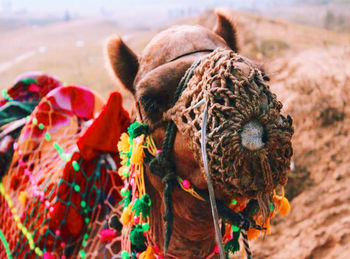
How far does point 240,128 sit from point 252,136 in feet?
0.14

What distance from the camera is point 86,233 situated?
212 cm

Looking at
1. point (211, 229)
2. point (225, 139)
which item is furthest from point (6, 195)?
point (225, 139)

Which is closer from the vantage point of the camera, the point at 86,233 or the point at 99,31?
the point at 86,233

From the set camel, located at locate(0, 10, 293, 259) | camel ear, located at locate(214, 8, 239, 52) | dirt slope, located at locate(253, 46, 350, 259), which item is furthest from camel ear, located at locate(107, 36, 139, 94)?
dirt slope, located at locate(253, 46, 350, 259)

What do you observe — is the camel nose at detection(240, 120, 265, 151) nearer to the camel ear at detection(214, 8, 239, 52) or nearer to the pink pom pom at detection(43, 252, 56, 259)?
the camel ear at detection(214, 8, 239, 52)

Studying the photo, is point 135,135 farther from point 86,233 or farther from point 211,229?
point 86,233

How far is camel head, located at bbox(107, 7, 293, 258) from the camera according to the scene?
1.19 metres

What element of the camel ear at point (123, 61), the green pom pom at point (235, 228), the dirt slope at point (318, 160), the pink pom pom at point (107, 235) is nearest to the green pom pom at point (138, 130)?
the camel ear at point (123, 61)

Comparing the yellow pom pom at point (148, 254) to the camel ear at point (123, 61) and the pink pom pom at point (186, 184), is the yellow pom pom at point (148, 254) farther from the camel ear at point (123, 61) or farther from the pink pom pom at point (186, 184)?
the camel ear at point (123, 61)

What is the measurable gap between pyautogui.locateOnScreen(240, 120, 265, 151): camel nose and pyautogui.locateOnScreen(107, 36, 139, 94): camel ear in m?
0.70

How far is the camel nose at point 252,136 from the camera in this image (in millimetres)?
1171

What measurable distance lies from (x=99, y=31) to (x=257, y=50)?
2110 centimetres

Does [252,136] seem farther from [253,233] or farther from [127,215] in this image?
[127,215]

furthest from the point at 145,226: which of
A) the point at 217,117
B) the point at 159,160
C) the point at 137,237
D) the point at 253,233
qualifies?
the point at 217,117
